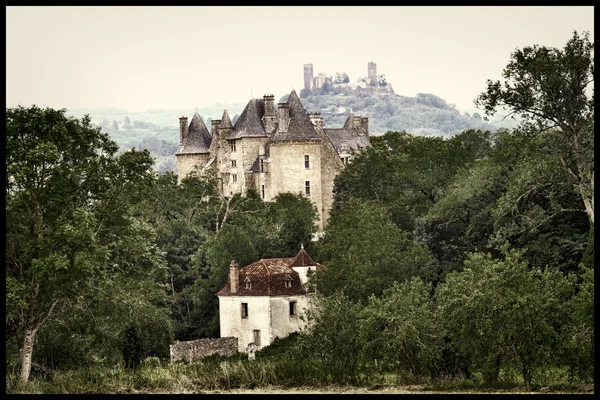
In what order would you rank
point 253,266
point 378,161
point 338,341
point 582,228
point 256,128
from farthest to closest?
point 256,128 < point 378,161 < point 253,266 < point 582,228 < point 338,341

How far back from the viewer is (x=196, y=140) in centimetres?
8525

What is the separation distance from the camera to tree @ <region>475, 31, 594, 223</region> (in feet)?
110

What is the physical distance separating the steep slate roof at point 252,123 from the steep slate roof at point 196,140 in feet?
12.3

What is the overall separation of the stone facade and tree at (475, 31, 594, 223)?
3903 centimetres

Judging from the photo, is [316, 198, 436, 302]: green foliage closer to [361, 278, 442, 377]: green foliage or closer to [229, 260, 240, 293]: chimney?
[229, 260, 240, 293]: chimney

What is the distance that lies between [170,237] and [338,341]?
29.4m

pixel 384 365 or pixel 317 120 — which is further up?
pixel 317 120

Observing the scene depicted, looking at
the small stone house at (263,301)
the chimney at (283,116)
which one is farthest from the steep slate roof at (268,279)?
the chimney at (283,116)

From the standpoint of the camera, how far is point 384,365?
101 feet

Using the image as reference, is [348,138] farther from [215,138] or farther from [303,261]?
[303,261]

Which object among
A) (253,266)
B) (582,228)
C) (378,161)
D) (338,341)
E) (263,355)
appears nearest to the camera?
(338,341)

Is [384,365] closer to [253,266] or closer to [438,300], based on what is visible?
[438,300]

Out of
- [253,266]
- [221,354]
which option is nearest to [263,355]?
[221,354]

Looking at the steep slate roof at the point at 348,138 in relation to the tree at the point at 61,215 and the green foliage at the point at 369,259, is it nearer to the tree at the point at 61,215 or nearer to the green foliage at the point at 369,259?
the green foliage at the point at 369,259
